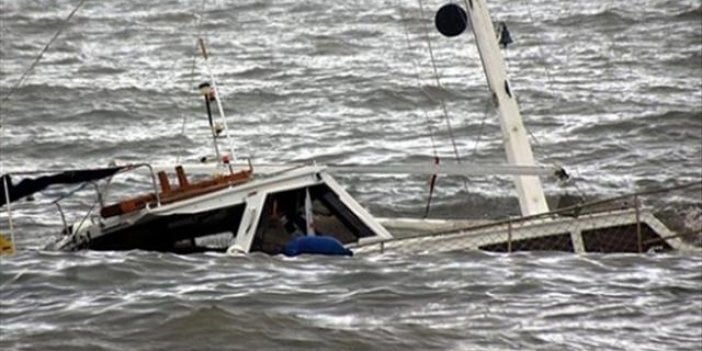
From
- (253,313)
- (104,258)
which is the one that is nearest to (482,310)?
(253,313)

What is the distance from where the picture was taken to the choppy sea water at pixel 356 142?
53.7 ft

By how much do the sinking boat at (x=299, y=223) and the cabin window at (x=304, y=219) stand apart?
10 mm

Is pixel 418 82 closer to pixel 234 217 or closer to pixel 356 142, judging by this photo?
pixel 356 142

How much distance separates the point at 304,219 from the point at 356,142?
38.9 feet

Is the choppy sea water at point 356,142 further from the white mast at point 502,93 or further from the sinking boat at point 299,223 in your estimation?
the white mast at point 502,93

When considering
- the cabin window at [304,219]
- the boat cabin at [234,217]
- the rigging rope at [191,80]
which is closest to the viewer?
the boat cabin at [234,217]

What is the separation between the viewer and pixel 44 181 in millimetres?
21234

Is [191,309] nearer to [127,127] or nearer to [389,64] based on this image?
[127,127]

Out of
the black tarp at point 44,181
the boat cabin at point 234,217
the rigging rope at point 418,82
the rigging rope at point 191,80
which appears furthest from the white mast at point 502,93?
the rigging rope at point 191,80

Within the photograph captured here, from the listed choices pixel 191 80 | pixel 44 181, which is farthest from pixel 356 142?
pixel 44 181

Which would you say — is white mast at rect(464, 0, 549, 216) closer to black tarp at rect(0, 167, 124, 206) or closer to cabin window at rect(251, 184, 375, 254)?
cabin window at rect(251, 184, 375, 254)

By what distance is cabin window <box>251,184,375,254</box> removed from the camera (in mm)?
21359

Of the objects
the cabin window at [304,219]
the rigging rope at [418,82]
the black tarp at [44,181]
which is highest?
the rigging rope at [418,82]

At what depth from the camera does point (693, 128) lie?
33.2 meters
